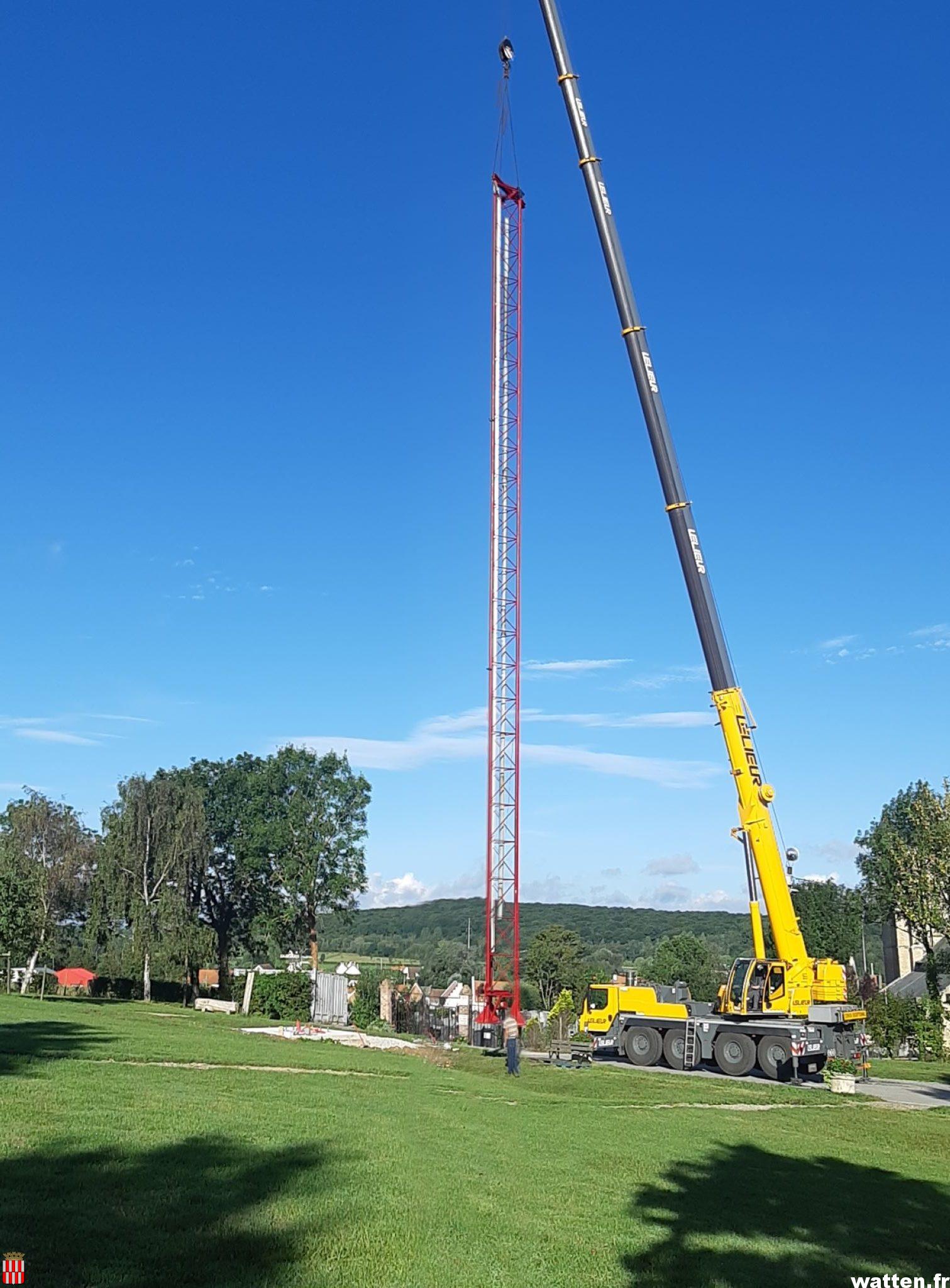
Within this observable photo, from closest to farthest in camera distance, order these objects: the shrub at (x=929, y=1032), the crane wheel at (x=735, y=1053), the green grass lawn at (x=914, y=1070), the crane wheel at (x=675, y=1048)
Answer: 1. the crane wheel at (x=735, y=1053)
2. the crane wheel at (x=675, y=1048)
3. the green grass lawn at (x=914, y=1070)
4. the shrub at (x=929, y=1032)

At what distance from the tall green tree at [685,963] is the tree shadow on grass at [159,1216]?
7335 cm

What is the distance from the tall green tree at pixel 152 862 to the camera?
53.8 m

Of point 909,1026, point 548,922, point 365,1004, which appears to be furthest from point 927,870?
point 548,922

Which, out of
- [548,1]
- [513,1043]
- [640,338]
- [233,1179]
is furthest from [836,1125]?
[548,1]

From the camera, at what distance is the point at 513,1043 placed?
78.8 ft

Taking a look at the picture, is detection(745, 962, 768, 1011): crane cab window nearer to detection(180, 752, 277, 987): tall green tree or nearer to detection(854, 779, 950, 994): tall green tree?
detection(854, 779, 950, 994): tall green tree

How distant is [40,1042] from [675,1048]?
15.9 metres

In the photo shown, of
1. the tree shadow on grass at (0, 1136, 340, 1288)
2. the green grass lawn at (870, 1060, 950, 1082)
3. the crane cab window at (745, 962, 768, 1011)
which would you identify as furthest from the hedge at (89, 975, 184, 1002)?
the tree shadow on grass at (0, 1136, 340, 1288)

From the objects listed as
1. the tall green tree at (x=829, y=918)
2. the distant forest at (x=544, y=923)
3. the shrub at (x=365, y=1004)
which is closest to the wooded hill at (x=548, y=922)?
the distant forest at (x=544, y=923)

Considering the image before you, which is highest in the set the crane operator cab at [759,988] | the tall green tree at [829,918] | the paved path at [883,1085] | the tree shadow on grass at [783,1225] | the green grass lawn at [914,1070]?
the tall green tree at [829,918]

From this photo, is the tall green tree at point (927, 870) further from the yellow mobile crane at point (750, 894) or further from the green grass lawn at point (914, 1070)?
the yellow mobile crane at point (750, 894)

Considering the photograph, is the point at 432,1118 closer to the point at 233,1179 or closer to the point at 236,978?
the point at 233,1179

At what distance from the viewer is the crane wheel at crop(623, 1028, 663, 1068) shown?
95.3ft

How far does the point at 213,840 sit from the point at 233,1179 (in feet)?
189
